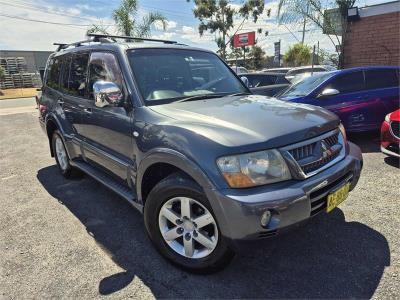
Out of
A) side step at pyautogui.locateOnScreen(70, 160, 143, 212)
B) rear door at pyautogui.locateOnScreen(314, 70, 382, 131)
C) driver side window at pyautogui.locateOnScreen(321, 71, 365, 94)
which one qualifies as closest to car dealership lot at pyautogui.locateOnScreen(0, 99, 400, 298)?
side step at pyautogui.locateOnScreen(70, 160, 143, 212)

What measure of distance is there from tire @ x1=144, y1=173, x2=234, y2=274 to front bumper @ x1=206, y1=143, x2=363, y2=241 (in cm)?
14

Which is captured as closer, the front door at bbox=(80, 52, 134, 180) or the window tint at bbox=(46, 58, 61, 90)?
the front door at bbox=(80, 52, 134, 180)

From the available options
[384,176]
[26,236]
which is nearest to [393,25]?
[384,176]

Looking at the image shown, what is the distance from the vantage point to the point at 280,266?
2754mm

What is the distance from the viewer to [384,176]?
460 cm

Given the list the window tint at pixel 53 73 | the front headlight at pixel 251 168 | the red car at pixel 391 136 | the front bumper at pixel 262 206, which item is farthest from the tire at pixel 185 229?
the red car at pixel 391 136

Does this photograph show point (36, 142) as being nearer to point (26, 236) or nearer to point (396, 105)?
point (26, 236)

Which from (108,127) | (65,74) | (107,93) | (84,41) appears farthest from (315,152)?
(65,74)

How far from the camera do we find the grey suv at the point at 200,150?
2258 mm

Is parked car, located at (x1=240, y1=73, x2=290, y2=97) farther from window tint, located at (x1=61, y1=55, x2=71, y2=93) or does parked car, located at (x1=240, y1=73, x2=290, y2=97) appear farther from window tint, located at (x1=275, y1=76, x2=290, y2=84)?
window tint, located at (x1=61, y1=55, x2=71, y2=93)

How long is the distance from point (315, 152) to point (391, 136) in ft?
9.84

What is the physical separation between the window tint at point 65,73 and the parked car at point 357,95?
4.09 meters

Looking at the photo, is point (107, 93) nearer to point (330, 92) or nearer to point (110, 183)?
point (110, 183)

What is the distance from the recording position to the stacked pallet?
38.2m
